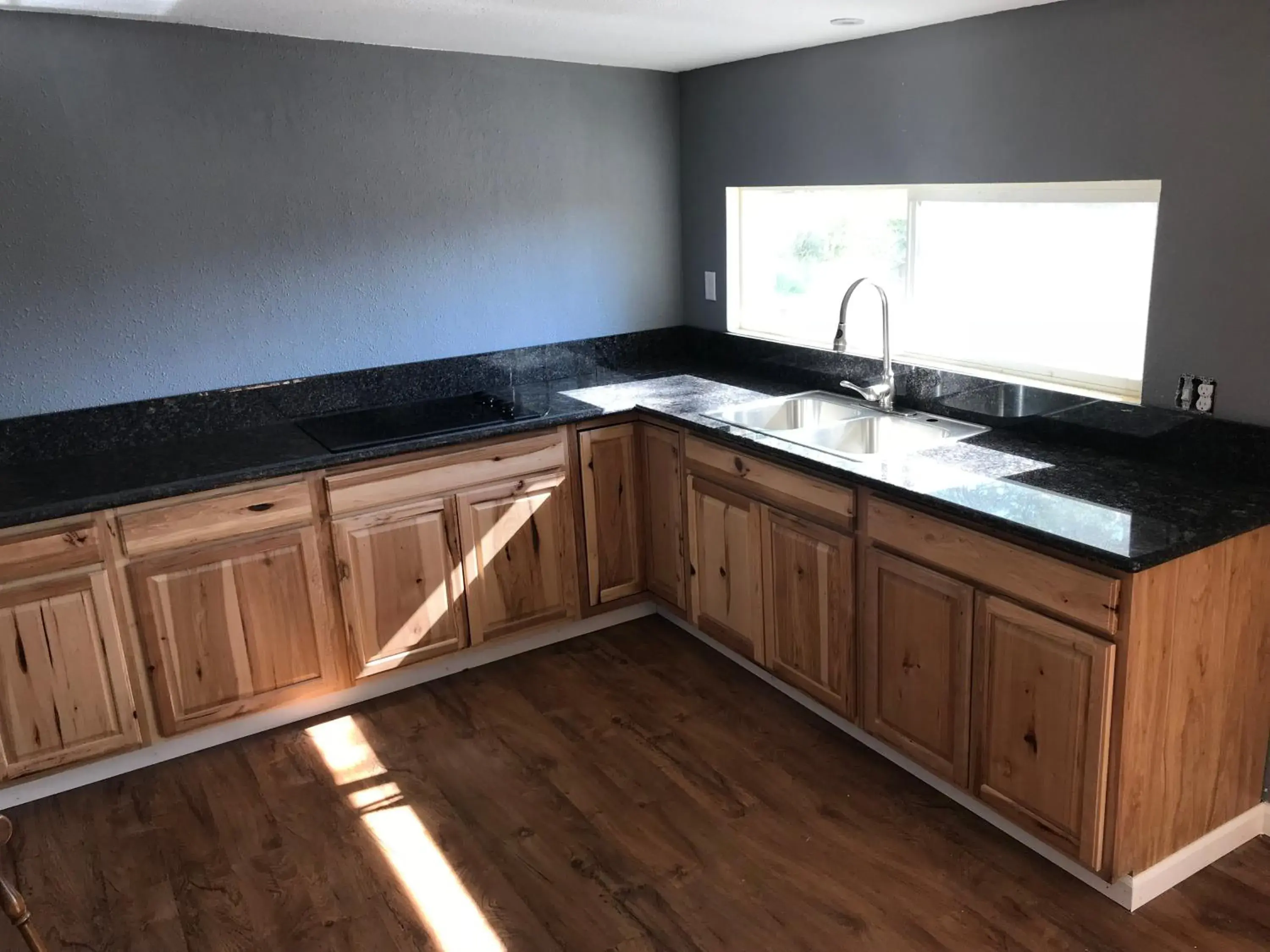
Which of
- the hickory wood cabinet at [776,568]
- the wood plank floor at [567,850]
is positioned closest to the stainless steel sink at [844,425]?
the hickory wood cabinet at [776,568]

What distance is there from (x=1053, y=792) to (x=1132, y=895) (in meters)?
0.27

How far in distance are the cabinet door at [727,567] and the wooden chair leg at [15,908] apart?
6.60 ft

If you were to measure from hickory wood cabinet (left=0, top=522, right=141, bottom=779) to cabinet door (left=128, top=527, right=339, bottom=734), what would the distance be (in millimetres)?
102

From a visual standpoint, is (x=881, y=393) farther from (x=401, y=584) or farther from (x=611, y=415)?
(x=401, y=584)

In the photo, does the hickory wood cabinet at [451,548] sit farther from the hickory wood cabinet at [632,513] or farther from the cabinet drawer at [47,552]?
the cabinet drawer at [47,552]

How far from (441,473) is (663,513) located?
31.9 inches

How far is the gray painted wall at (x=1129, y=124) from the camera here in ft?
7.58

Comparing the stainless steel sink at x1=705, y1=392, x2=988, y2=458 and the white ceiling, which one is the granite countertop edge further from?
the white ceiling

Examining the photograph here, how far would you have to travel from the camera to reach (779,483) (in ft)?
9.64

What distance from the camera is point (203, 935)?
2.32 m

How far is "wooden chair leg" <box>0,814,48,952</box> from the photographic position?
1.74 m

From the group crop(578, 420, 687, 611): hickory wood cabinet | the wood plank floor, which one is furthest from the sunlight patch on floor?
crop(578, 420, 687, 611): hickory wood cabinet

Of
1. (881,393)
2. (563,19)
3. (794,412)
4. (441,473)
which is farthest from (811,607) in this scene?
(563,19)

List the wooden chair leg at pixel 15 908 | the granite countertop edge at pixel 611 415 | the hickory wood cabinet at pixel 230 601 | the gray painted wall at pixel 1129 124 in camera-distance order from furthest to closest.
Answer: the hickory wood cabinet at pixel 230 601, the gray painted wall at pixel 1129 124, the granite countertop edge at pixel 611 415, the wooden chair leg at pixel 15 908
